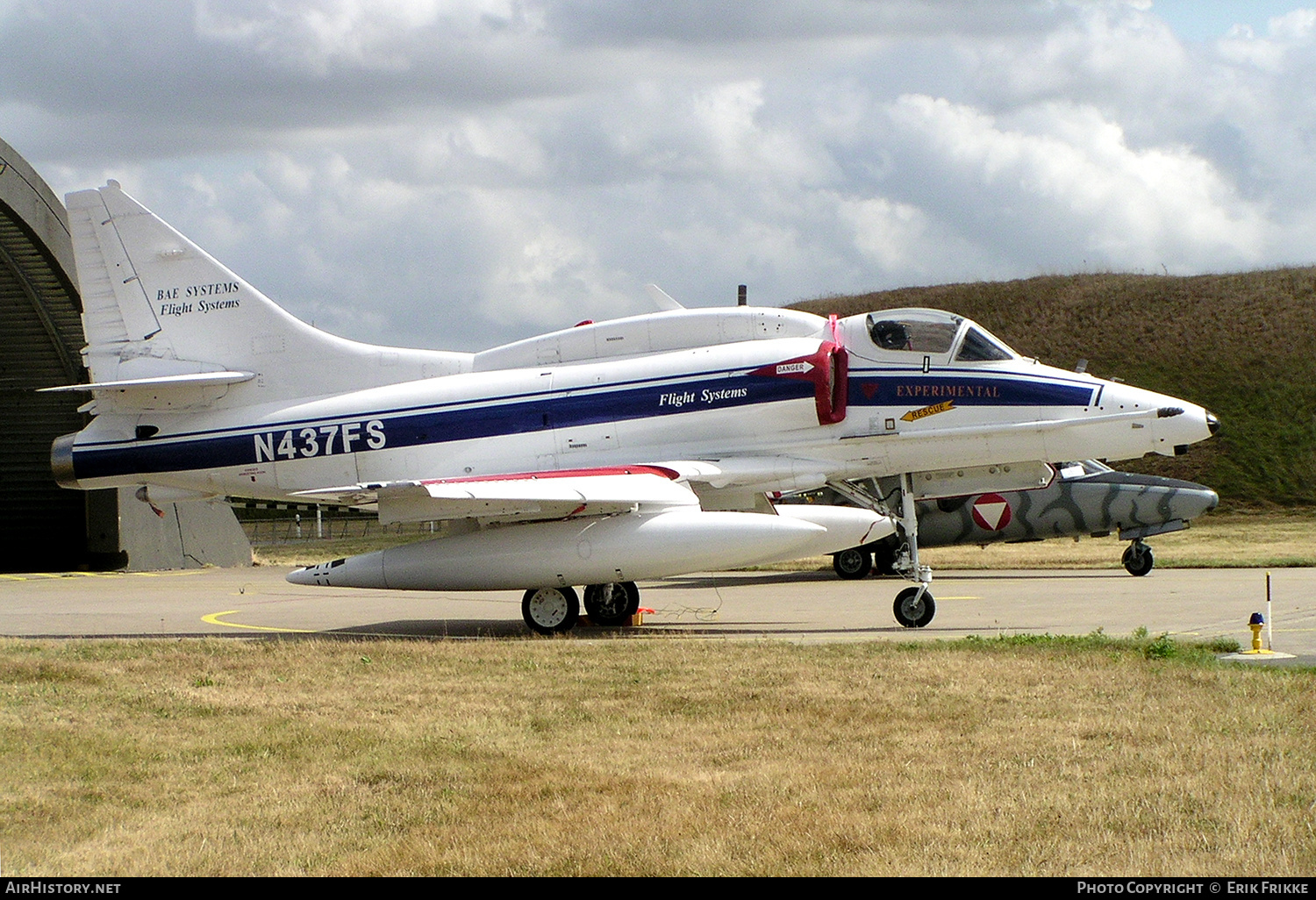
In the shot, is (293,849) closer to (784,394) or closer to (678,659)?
(678,659)

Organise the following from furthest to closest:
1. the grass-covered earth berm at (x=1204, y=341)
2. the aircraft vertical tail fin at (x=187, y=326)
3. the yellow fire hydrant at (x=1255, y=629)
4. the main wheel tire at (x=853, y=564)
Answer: the grass-covered earth berm at (x=1204, y=341)
the main wheel tire at (x=853, y=564)
the aircraft vertical tail fin at (x=187, y=326)
the yellow fire hydrant at (x=1255, y=629)

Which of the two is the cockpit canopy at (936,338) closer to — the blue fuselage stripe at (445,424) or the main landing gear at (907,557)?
the blue fuselage stripe at (445,424)

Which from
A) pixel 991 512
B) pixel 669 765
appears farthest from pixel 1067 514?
pixel 669 765

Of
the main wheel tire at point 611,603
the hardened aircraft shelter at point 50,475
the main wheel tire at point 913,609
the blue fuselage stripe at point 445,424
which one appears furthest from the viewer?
the hardened aircraft shelter at point 50,475

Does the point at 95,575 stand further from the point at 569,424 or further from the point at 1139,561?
the point at 1139,561

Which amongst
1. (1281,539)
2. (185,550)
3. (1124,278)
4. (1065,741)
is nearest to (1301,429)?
(1124,278)

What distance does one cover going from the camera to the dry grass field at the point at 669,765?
5.96 m

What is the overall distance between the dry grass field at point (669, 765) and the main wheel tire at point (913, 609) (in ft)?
10.00

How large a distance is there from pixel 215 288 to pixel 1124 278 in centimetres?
6828

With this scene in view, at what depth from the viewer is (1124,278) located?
250ft

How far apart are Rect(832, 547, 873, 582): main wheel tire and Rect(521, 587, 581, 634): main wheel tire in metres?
11.9

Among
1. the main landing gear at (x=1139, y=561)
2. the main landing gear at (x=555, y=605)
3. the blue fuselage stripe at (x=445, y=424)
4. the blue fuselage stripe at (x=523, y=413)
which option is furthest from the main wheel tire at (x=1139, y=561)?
the main landing gear at (x=555, y=605)

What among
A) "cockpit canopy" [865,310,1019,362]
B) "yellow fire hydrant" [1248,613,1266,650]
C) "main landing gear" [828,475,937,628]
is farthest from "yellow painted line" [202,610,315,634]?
"yellow fire hydrant" [1248,613,1266,650]

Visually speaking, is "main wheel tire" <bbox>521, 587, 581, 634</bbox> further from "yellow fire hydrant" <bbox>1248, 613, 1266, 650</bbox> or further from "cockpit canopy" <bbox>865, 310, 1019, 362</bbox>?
"yellow fire hydrant" <bbox>1248, 613, 1266, 650</bbox>
